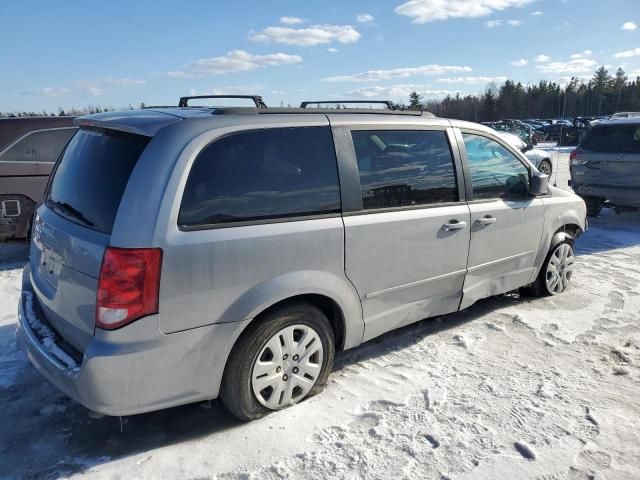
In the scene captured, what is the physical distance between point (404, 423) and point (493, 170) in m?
2.35

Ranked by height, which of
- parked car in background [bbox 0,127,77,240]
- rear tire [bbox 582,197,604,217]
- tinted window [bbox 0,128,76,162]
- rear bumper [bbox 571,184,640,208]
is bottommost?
rear tire [bbox 582,197,604,217]

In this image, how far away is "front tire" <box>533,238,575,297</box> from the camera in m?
5.14

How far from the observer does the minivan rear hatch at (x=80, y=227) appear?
8.75 feet

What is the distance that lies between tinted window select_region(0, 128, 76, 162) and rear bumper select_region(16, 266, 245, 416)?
14.7ft

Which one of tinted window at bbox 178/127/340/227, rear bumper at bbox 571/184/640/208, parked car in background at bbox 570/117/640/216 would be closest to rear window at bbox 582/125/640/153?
parked car in background at bbox 570/117/640/216

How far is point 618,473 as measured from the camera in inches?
106

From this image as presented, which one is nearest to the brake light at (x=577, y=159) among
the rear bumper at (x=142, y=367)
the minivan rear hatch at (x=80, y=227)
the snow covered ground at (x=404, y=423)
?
the snow covered ground at (x=404, y=423)

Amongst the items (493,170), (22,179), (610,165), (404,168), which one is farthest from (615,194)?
(22,179)

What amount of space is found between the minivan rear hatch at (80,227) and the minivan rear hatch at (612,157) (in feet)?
26.1

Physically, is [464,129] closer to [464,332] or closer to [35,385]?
[464,332]

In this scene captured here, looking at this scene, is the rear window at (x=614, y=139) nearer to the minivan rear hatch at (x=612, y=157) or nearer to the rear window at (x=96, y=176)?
the minivan rear hatch at (x=612, y=157)

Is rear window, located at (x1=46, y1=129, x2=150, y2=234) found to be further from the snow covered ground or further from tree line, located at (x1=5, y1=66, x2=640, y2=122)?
tree line, located at (x1=5, y1=66, x2=640, y2=122)

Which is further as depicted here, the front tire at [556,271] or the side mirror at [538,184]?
the front tire at [556,271]

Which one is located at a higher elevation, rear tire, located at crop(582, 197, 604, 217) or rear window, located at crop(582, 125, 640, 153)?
rear window, located at crop(582, 125, 640, 153)
